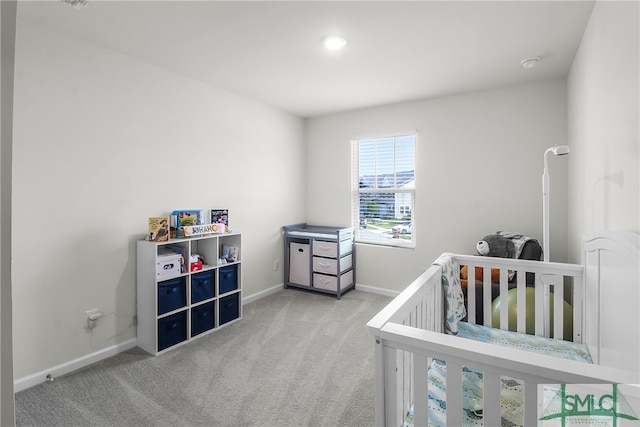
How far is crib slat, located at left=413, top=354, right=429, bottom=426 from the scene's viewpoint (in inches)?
42.1

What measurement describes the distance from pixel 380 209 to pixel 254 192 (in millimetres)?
1553

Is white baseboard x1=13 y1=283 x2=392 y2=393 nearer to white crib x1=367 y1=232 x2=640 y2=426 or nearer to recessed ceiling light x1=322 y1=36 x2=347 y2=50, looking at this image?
white crib x1=367 y1=232 x2=640 y2=426

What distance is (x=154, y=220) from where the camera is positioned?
249 centimetres

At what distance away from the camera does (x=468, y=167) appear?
339 centimetres

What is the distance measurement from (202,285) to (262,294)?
44.9 inches

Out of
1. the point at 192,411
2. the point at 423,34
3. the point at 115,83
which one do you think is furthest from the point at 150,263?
the point at 423,34

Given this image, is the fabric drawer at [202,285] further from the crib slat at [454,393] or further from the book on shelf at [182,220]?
the crib slat at [454,393]

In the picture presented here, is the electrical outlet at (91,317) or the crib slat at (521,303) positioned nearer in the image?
the crib slat at (521,303)

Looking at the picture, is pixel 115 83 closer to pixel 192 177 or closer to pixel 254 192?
pixel 192 177

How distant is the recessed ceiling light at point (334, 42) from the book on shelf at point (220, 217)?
1793mm

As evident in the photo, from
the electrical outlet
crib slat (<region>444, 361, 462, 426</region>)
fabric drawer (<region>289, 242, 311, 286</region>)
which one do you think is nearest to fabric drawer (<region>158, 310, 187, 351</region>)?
the electrical outlet

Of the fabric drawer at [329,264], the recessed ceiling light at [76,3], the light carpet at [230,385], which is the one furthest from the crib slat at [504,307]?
the recessed ceiling light at [76,3]

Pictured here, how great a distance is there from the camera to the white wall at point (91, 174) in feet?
6.61

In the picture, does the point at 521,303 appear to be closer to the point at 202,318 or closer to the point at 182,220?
the point at 202,318
